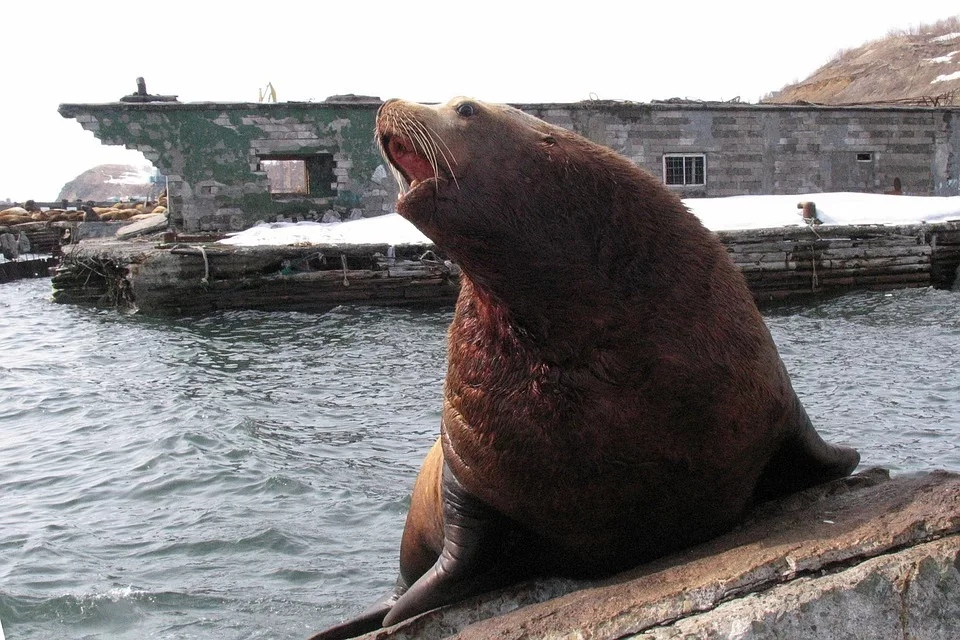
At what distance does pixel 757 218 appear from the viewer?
17.9 metres

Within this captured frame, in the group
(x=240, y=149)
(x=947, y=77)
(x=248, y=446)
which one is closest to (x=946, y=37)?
(x=947, y=77)

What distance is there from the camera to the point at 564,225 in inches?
119

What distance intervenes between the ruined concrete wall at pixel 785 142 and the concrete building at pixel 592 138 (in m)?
0.03

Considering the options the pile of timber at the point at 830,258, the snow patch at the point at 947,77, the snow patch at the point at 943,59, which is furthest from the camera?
the snow patch at the point at 943,59

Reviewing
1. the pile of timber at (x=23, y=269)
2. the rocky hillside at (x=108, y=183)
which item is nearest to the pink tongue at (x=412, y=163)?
the pile of timber at (x=23, y=269)

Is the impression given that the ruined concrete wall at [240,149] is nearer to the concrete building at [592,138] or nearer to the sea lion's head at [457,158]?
the concrete building at [592,138]

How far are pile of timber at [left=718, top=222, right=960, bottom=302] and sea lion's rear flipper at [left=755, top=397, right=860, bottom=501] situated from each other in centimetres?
1318

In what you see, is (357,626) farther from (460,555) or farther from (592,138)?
(592,138)

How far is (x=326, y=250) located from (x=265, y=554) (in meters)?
11.6

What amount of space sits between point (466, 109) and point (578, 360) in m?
0.87

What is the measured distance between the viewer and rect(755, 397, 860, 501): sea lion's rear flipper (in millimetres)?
3262

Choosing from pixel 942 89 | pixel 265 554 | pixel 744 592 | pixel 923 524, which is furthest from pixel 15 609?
pixel 942 89

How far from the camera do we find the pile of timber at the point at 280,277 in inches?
635

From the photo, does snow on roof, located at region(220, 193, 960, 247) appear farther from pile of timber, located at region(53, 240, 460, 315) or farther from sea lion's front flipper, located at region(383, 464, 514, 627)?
sea lion's front flipper, located at region(383, 464, 514, 627)
